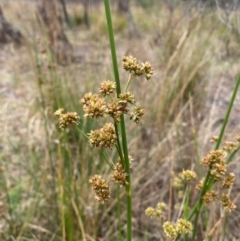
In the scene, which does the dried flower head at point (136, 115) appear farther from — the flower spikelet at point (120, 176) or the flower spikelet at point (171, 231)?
the flower spikelet at point (171, 231)

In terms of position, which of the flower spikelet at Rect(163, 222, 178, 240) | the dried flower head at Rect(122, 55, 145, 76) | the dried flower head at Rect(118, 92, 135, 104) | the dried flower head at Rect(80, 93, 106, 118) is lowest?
the flower spikelet at Rect(163, 222, 178, 240)

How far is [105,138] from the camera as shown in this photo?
21.3 inches

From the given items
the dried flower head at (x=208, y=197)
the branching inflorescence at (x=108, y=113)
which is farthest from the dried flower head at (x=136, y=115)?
the dried flower head at (x=208, y=197)

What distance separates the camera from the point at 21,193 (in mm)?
1547

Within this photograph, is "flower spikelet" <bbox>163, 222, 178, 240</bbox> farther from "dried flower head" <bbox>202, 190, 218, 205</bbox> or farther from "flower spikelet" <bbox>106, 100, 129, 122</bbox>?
"flower spikelet" <bbox>106, 100, 129, 122</bbox>

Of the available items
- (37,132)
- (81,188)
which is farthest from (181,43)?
(81,188)

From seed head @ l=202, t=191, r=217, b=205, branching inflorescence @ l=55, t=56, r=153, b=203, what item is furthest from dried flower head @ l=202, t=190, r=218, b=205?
branching inflorescence @ l=55, t=56, r=153, b=203

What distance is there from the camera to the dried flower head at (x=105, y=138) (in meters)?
0.54

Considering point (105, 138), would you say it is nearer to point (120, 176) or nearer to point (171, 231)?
point (120, 176)

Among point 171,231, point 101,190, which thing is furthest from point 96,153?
point 101,190

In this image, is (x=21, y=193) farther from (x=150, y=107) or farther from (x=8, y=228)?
(x=150, y=107)

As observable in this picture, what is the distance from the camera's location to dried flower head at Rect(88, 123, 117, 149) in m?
0.54

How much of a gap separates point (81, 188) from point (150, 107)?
0.76 meters

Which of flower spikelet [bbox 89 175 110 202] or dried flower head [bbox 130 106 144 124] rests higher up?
dried flower head [bbox 130 106 144 124]
